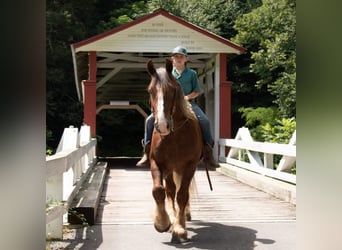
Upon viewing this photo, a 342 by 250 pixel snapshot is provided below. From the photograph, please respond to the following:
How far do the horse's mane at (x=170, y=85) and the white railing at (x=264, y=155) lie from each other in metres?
3.31

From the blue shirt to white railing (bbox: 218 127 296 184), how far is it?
108 inches

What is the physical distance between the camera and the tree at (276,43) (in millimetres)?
20328

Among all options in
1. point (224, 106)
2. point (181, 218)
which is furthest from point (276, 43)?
point (181, 218)

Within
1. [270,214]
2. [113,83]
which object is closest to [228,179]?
[270,214]

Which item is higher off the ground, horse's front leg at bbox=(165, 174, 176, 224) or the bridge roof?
the bridge roof

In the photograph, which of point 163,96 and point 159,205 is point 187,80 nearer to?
point 163,96

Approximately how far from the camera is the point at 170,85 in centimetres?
443

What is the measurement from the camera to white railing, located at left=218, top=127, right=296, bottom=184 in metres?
7.96

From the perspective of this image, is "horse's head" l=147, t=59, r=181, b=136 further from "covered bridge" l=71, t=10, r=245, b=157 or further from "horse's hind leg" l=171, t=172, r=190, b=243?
"covered bridge" l=71, t=10, r=245, b=157

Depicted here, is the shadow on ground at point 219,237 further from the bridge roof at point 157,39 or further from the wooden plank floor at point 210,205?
the bridge roof at point 157,39

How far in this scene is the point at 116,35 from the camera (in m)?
14.0

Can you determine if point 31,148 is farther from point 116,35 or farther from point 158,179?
point 116,35

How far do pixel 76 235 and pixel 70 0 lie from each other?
3037cm

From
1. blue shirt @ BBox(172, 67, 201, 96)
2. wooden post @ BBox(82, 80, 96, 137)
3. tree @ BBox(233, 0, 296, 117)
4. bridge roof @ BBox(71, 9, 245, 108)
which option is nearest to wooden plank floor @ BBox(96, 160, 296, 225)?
blue shirt @ BBox(172, 67, 201, 96)
